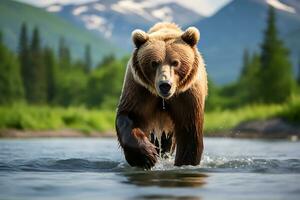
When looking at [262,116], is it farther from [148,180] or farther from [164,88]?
[148,180]

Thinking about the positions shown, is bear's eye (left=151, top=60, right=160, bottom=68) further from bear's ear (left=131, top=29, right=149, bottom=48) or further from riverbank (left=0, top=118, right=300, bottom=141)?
riverbank (left=0, top=118, right=300, bottom=141)

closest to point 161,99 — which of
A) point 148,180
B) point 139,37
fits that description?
point 139,37

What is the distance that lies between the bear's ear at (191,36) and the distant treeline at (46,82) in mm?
48530

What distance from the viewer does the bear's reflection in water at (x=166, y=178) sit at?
671cm

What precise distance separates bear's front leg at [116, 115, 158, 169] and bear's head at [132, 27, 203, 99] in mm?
527

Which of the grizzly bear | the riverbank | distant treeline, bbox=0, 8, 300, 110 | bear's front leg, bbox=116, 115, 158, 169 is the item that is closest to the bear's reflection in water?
bear's front leg, bbox=116, 115, 158, 169

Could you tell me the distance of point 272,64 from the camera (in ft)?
153

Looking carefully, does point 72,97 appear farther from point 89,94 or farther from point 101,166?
point 101,166

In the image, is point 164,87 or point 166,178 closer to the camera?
point 166,178

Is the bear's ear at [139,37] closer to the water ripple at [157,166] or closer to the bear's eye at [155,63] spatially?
the bear's eye at [155,63]

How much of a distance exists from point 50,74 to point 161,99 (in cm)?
6155

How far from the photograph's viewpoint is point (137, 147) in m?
8.36

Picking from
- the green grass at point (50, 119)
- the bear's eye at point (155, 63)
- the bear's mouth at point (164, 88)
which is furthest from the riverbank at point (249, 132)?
the bear's mouth at point (164, 88)

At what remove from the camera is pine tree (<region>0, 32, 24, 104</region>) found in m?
56.6
